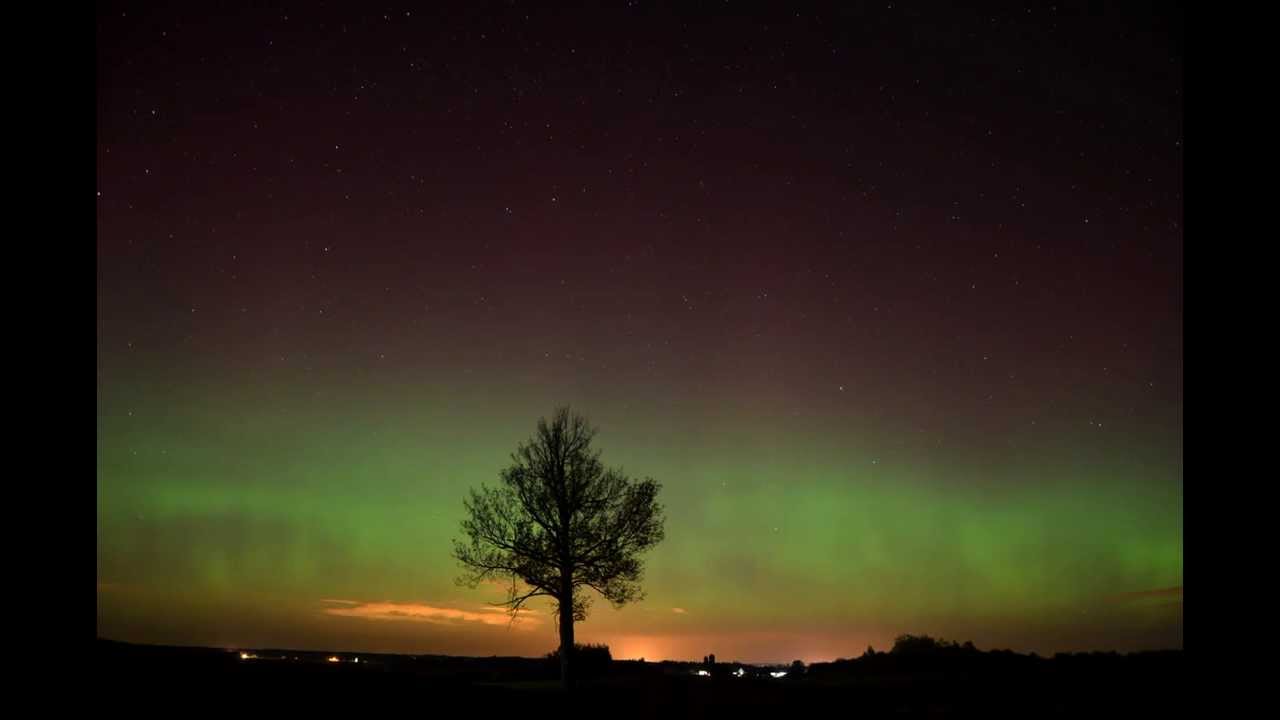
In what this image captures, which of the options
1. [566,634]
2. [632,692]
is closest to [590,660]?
[566,634]

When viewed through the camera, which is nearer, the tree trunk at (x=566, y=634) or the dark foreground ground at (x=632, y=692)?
the dark foreground ground at (x=632, y=692)

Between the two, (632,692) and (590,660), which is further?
(590,660)

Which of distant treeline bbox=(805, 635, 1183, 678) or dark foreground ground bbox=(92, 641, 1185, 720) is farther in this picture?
distant treeline bbox=(805, 635, 1183, 678)

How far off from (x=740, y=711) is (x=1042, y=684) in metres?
7.74

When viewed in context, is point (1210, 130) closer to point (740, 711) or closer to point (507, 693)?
point (740, 711)

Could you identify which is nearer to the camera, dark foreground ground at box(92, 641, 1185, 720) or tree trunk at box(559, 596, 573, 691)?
dark foreground ground at box(92, 641, 1185, 720)

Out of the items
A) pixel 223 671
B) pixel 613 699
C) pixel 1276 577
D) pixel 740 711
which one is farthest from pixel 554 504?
pixel 1276 577

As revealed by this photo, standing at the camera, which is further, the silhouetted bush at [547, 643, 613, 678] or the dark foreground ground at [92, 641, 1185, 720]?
the silhouetted bush at [547, 643, 613, 678]

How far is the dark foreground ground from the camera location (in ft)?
43.8

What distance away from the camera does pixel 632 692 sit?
22.3m

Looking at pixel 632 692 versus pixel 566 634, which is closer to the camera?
pixel 632 692

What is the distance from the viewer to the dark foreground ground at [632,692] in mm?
13359

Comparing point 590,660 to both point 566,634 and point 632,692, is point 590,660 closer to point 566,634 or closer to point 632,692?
point 566,634

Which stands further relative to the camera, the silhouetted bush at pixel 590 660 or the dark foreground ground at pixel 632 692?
the silhouetted bush at pixel 590 660
